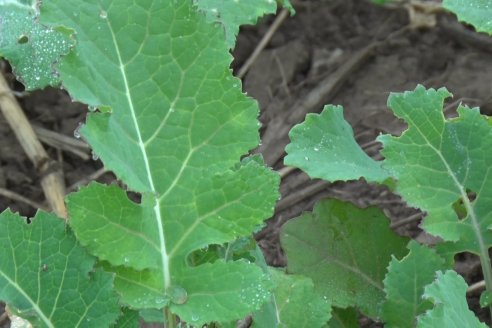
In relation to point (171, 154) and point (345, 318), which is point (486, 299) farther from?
point (171, 154)

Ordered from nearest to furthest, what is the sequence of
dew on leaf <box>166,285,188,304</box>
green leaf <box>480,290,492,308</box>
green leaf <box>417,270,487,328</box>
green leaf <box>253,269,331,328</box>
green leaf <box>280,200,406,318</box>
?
green leaf <box>417,270,487,328</box> → dew on leaf <box>166,285,188,304</box> → green leaf <box>253,269,331,328</box> → green leaf <box>480,290,492,308</box> → green leaf <box>280,200,406,318</box>

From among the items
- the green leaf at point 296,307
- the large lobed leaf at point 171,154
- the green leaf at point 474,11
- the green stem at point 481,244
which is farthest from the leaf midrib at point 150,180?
the green leaf at point 474,11

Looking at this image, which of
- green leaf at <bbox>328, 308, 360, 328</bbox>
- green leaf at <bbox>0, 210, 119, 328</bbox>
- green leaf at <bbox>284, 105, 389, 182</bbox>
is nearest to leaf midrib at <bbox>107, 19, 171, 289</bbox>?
green leaf at <bbox>0, 210, 119, 328</bbox>

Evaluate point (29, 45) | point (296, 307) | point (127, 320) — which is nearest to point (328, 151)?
point (296, 307)

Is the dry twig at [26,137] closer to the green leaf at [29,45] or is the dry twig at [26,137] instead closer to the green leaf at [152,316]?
the green leaf at [29,45]

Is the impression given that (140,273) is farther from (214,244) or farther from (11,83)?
(11,83)

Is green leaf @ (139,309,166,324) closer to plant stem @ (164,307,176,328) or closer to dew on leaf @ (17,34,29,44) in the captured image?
plant stem @ (164,307,176,328)
